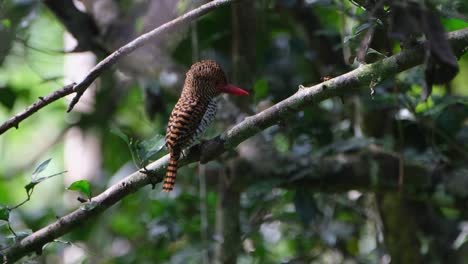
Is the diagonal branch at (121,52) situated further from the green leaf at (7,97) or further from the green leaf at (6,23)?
the green leaf at (7,97)

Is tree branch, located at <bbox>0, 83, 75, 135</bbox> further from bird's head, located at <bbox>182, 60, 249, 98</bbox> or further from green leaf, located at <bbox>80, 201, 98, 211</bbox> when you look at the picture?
bird's head, located at <bbox>182, 60, 249, 98</bbox>

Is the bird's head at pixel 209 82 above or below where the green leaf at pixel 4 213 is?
below

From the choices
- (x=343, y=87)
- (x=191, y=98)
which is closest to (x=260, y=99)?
(x=191, y=98)

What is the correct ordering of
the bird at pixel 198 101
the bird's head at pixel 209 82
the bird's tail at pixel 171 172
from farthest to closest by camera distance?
the bird's head at pixel 209 82, the bird at pixel 198 101, the bird's tail at pixel 171 172

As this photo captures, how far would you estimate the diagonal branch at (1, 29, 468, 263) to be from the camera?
2084 millimetres

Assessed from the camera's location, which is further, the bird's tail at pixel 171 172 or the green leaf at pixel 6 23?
the green leaf at pixel 6 23

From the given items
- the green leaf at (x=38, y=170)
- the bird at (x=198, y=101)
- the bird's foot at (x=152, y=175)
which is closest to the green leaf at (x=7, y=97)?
the bird at (x=198, y=101)

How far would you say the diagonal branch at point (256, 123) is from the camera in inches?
82.0

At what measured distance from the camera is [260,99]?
12.9 ft

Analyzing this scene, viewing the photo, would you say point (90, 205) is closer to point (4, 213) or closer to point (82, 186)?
point (82, 186)

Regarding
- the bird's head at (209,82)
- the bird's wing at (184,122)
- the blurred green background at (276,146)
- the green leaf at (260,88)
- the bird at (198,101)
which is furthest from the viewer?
the green leaf at (260,88)

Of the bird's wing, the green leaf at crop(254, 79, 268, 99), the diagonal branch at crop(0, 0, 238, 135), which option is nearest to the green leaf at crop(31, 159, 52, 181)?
the diagonal branch at crop(0, 0, 238, 135)

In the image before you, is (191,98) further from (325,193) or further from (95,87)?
(95,87)

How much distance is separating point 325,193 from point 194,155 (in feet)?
5.32
